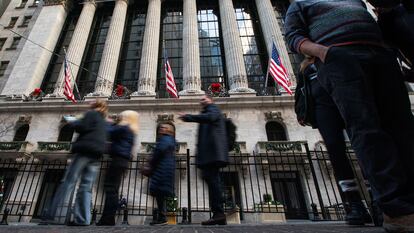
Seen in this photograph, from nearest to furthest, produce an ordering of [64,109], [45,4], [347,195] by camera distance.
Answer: [347,195] < [64,109] < [45,4]

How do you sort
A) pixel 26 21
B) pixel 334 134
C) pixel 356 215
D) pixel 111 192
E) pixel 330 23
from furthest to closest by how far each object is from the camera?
pixel 26 21, pixel 111 192, pixel 334 134, pixel 356 215, pixel 330 23

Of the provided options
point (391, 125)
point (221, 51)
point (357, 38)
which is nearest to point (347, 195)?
point (391, 125)

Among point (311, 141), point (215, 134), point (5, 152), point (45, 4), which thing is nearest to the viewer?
point (215, 134)

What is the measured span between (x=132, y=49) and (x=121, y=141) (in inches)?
837

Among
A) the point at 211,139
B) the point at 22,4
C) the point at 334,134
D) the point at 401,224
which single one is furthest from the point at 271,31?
the point at 22,4

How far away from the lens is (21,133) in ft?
57.2

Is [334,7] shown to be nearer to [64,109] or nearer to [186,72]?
[186,72]

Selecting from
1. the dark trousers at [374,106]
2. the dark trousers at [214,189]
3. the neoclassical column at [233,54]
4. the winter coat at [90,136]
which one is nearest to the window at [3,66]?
the neoclassical column at [233,54]

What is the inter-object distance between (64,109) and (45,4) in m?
16.1

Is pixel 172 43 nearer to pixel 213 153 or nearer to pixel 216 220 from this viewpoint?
pixel 213 153

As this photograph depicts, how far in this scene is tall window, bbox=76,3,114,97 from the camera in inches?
846

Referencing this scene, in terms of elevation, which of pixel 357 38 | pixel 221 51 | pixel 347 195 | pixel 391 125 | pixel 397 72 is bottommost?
pixel 347 195

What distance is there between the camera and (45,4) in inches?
1037

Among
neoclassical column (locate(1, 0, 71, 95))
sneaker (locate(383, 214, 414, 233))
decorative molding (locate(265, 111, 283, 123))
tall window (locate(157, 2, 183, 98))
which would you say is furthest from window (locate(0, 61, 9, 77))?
sneaker (locate(383, 214, 414, 233))
